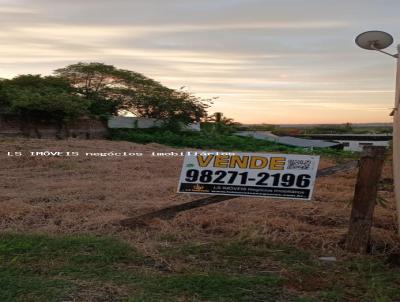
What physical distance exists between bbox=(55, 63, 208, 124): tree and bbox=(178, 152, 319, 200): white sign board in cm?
2593

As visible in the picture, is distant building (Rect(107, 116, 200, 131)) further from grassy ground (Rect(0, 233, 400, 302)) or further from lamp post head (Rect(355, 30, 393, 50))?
grassy ground (Rect(0, 233, 400, 302))

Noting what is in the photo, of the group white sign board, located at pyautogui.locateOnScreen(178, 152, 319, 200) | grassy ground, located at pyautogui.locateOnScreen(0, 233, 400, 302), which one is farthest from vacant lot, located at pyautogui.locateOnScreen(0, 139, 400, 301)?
white sign board, located at pyautogui.locateOnScreen(178, 152, 319, 200)

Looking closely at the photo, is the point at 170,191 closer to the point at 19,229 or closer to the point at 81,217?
the point at 81,217

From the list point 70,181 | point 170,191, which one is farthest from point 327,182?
point 70,181

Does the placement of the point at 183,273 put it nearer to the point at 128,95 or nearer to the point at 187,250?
the point at 187,250

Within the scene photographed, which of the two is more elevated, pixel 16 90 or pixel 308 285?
pixel 16 90

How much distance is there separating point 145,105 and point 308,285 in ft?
96.0

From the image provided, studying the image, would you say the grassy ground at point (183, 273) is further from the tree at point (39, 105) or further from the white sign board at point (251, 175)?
the tree at point (39, 105)

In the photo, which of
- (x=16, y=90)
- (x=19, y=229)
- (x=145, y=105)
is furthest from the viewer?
(x=145, y=105)

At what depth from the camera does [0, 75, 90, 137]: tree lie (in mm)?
25219

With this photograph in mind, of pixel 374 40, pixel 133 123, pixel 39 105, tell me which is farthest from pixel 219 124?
A: pixel 374 40

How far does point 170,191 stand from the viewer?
9.45 metres

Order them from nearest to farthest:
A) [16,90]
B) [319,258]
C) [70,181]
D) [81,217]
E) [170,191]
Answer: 1. [319,258]
2. [81,217]
3. [170,191]
4. [70,181]
5. [16,90]

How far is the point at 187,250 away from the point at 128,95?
28579 millimetres
